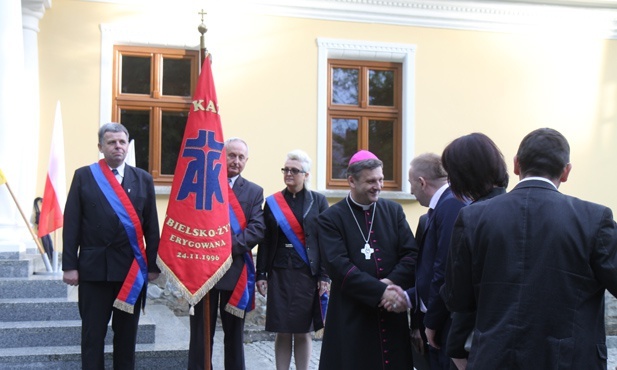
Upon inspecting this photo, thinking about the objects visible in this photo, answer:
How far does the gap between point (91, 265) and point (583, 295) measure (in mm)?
3205

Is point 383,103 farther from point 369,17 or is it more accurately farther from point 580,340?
point 580,340

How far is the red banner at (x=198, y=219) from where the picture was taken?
16.0ft

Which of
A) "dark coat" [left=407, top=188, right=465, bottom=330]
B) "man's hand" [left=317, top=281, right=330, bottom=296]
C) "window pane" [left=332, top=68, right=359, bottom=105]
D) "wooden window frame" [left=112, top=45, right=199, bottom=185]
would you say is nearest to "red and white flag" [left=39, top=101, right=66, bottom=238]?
"wooden window frame" [left=112, top=45, right=199, bottom=185]

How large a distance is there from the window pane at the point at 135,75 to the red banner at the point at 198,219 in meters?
3.69

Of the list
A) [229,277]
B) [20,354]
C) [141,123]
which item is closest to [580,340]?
[229,277]

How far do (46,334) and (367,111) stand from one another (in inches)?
194

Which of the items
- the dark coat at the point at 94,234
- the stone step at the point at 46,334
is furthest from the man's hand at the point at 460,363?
the stone step at the point at 46,334

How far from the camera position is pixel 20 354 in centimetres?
529

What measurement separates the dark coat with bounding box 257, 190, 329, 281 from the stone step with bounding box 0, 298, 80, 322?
1712mm

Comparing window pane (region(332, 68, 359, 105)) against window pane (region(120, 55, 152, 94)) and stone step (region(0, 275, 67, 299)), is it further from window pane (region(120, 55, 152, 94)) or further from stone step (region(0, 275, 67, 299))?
stone step (region(0, 275, 67, 299))

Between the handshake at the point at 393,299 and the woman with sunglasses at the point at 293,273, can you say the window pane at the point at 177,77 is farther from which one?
the handshake at the point at 393,299

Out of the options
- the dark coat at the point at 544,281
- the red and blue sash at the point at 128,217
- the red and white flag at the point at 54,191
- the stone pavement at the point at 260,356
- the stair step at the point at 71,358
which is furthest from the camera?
the red and white flag at the point at 54,191

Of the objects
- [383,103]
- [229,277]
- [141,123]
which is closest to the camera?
[229,277]

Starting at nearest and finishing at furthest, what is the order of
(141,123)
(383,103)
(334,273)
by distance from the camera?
1. (334,273)
2. (141,123)
3. (383,103)
